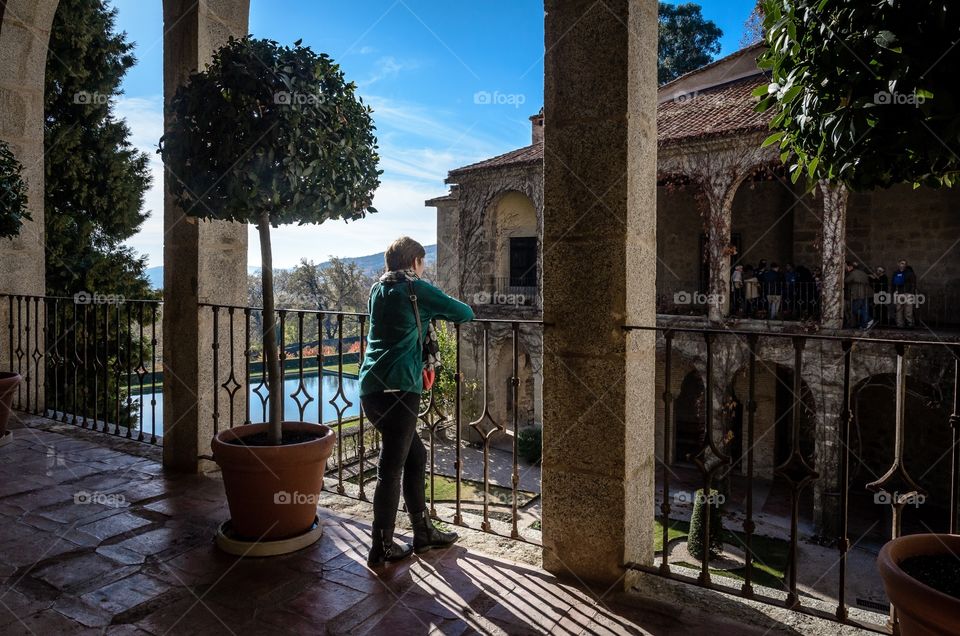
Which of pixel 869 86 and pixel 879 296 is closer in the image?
pixel 869 86

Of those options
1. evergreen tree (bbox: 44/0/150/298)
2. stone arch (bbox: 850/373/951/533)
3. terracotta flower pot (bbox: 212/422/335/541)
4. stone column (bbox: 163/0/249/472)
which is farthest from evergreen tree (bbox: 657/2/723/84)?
terracotta flower pot (bbox: 212/422/335/541)

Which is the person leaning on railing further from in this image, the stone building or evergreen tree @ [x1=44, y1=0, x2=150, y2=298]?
evergreen tree @ [x1=44, y1=0, x2=150, y2=298]

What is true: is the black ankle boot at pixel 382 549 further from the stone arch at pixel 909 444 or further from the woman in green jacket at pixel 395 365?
the stone arch at pixel 909 444

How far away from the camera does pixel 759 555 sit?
32.5ft

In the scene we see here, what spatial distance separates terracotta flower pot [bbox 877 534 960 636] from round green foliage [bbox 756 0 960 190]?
104 centimetres

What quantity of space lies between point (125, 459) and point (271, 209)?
2.57 m

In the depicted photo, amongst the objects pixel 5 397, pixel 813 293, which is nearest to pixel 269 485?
pixel 5 397

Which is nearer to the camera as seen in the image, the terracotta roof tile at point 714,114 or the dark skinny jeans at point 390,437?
the dark skinny jeans at point 390,437

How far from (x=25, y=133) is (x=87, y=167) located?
22.7 feet

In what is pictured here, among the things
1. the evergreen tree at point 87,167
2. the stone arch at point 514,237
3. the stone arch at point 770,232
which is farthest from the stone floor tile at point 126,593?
the stone arch at point 514,237

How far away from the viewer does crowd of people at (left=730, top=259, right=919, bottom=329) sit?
39.5 ft

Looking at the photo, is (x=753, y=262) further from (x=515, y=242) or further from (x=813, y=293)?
(x=515, y=242)

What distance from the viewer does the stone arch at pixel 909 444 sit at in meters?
11.4

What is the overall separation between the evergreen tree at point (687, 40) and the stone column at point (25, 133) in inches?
981
